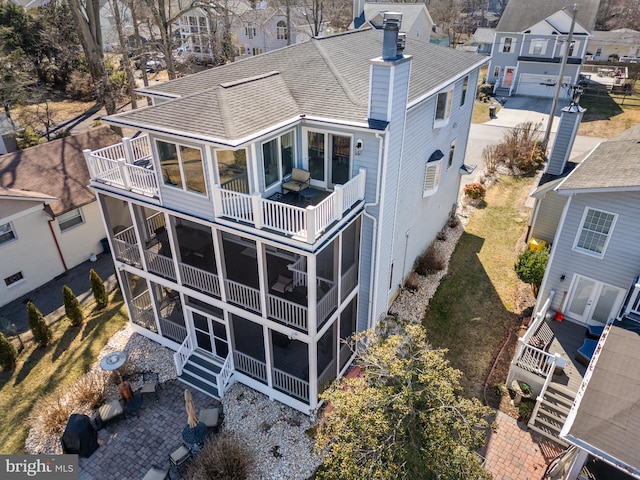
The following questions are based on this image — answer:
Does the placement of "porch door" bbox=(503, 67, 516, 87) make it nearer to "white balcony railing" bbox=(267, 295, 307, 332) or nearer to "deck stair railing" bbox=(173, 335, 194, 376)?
"white balcony railing" bbox=(267, 295, 307, 332)

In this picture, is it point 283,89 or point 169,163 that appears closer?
point 169,163

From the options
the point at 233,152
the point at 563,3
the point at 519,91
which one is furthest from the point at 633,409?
the point at 563,3

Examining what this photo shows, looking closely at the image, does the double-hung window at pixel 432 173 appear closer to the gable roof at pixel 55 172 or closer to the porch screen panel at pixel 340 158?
the porch screen panel at pixel 340 158

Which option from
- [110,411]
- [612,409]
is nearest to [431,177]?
[612,409]

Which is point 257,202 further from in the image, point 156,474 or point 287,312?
point 156,474

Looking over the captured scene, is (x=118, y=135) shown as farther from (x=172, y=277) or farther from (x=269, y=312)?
(x=269, y=312)

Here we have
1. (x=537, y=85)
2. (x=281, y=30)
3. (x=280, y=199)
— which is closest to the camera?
(x=280, y=199)

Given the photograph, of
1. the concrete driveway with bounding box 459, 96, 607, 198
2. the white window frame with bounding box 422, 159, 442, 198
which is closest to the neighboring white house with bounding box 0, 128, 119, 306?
the white window frame with bounding box 422, 159, 442, 198
